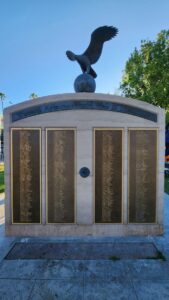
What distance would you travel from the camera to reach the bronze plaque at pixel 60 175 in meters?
7.07

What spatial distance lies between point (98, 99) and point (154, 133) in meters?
2.28

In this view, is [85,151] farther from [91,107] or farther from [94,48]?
[94,48]

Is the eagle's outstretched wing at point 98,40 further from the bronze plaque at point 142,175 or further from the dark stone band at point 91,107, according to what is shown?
the bronze plaque at point 142,175

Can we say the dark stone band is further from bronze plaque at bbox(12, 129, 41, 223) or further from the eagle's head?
the eagle's head

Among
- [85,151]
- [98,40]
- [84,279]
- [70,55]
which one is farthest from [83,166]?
[98,40]

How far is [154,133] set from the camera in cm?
706

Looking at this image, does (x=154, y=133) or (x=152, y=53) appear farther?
(x=152, y=53)

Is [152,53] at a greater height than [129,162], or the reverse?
[152,53]

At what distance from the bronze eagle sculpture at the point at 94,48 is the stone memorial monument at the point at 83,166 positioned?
1.63 metres

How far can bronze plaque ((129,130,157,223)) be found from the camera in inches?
278

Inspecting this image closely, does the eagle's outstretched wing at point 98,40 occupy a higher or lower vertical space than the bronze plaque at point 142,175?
higher

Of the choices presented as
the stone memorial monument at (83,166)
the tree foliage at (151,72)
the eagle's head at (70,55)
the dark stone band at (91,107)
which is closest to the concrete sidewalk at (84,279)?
the stone memorial monument at (83,166)

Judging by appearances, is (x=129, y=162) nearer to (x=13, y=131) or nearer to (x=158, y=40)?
(x=13, y=131)

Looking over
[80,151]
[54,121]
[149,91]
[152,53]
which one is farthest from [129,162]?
[152,53]
